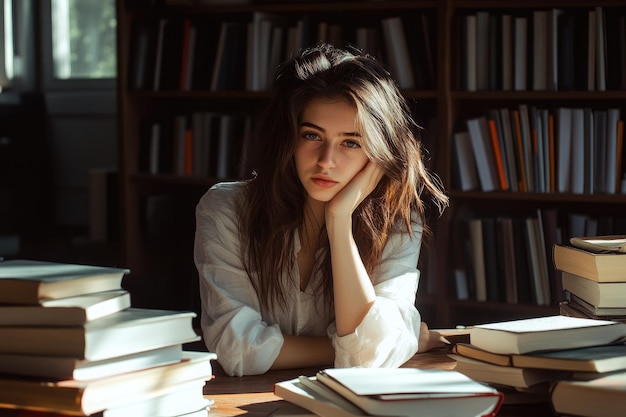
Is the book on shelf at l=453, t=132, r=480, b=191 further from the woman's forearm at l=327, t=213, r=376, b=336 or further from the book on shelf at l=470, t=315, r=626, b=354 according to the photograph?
the book on shelf at l=470, t=315, r=626, b=354

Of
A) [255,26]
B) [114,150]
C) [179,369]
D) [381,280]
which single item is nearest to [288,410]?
[179,369]

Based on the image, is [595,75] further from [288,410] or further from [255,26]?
[288,410]

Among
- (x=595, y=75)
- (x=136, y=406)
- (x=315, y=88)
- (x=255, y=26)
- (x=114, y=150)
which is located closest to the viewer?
(x=136, y=406)

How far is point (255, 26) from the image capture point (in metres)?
3.81

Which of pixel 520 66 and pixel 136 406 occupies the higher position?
pixel 520 66

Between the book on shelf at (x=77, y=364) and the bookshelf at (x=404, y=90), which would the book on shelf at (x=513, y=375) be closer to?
the book on shelf at (x=77, y=364)

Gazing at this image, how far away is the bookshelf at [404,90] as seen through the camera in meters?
3.43

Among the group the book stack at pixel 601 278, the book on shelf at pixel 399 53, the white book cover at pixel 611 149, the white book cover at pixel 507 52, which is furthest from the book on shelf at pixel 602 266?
the book on shelf at pixel 399 53

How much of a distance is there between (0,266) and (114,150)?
462cm

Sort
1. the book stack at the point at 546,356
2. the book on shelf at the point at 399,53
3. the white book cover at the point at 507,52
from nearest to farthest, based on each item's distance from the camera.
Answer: the book stack at the point at 546,356
the white book cover at the point at 507,52
the book on shelf at the point at 399,53

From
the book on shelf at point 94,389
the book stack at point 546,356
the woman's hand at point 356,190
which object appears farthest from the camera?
the woman's hand at point 356,190

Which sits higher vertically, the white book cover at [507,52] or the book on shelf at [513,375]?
the white book cover at [507,52]

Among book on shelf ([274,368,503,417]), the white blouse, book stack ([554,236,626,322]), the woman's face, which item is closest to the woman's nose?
the woman's face

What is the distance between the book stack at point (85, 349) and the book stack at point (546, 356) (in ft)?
1.25
